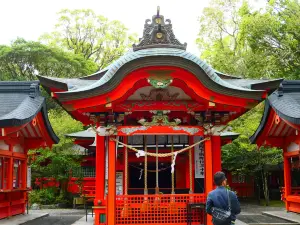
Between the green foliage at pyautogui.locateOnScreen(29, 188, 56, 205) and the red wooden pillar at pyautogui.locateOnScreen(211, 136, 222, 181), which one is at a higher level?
the red wooden pillar at pyautogui.locateOnScreen(211, 136, 222, 181)

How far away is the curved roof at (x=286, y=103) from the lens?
1179 centimetres

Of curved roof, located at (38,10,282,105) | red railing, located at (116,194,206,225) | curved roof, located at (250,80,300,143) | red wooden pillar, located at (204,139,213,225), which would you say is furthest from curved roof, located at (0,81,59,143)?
curved roof, located at (250,80,300,143)

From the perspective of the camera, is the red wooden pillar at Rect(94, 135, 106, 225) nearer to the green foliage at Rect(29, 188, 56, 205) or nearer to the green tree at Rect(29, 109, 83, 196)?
the green tree at Rect(29, 109, 83, 196)

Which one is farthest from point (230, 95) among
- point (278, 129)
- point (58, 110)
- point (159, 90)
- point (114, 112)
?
point (58, 110)

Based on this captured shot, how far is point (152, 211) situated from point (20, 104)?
6.53m

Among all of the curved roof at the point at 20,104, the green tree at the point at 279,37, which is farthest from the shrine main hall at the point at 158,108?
the green tree at the point at 279,37

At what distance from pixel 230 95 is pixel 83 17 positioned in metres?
34.8

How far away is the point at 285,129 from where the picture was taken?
1429 centimetres

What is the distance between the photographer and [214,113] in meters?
10.6

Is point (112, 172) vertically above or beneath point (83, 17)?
beneath

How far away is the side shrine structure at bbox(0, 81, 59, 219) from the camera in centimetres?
1242

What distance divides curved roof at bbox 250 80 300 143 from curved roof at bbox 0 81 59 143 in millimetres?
8138

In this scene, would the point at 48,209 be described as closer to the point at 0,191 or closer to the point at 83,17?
the point at 0,191

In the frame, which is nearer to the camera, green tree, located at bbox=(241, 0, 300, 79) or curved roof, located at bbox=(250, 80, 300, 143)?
curved roof, located at bbox=(250, 80, 300, 143)
